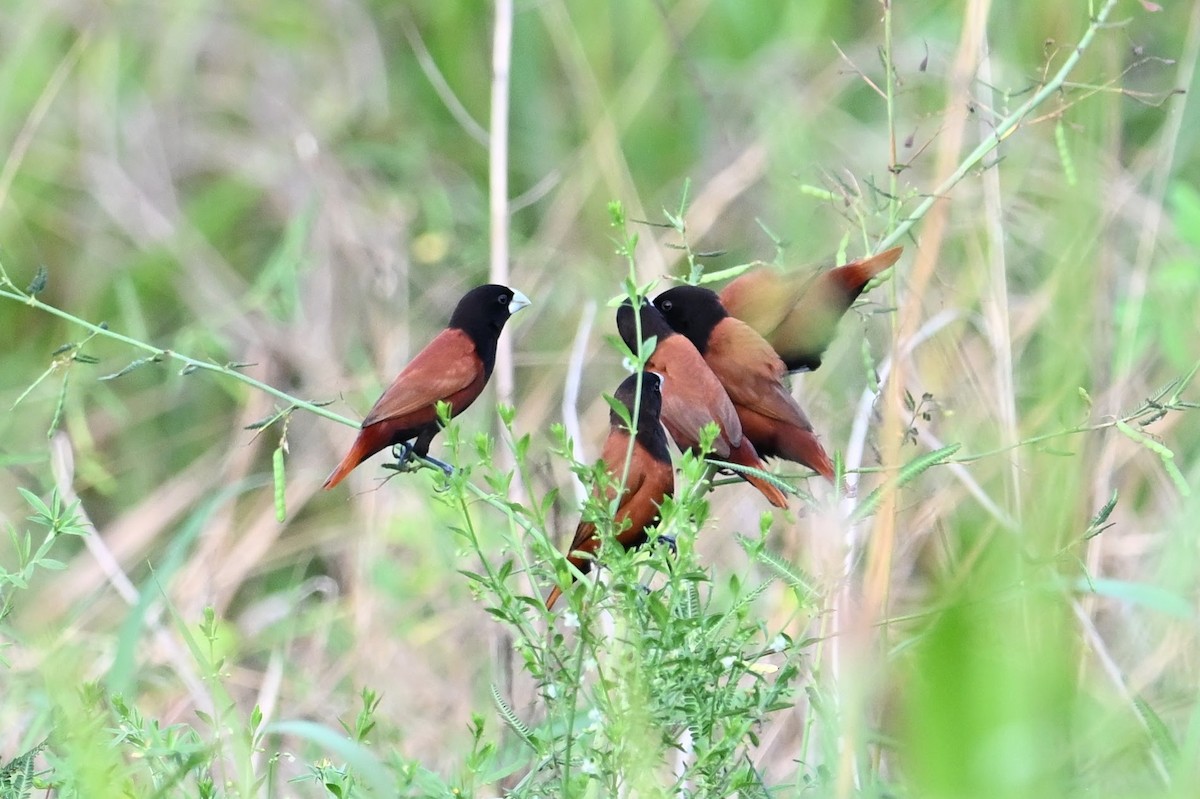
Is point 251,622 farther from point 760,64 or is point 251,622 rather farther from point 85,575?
point 760,64

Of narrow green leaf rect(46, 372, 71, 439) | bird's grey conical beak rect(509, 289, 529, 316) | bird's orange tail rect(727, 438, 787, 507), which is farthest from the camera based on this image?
bird's grey conical beak rect(509, 289, 529, 316)

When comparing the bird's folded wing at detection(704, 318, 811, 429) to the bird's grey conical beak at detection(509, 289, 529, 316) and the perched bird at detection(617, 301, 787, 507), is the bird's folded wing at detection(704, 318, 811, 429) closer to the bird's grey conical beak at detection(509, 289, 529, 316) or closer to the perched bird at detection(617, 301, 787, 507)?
the perched bird at detection(617, 301, 787, 507)

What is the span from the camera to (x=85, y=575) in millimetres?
4000

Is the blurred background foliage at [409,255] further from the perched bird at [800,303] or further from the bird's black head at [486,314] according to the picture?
the bird's black head at [486,314]

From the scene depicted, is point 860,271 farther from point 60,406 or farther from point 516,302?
point 60,406

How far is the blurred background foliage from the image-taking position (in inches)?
121

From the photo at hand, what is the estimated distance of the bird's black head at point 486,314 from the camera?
182 centimetres

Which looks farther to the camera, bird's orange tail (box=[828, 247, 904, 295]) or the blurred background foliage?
the blurred background foliage

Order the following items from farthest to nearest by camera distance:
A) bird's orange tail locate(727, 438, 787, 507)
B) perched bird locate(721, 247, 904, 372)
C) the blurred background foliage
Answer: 1. the blurred background foliage
2. perched bird locate(721, 247, 904, 372)
3. bird's orange tail locate(727, 438, 787, 507)

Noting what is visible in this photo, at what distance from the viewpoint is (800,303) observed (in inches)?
76.3

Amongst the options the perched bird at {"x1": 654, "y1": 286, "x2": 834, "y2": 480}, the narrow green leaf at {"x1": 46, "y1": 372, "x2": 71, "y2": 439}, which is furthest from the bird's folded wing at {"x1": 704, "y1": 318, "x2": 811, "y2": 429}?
the narrow green leaf at {"x1": 46, "y1": 372, "x2": 71, "y2": 439}

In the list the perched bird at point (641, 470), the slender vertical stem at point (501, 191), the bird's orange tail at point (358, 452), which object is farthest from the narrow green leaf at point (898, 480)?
the slender vertical stem at point (501, 191)

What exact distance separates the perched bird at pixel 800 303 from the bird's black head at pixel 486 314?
13.1 inches

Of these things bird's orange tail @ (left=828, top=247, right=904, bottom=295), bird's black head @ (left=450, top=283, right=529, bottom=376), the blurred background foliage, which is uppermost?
bird's orange tail @ (left=828, top=247, right=904, bottom=295)
